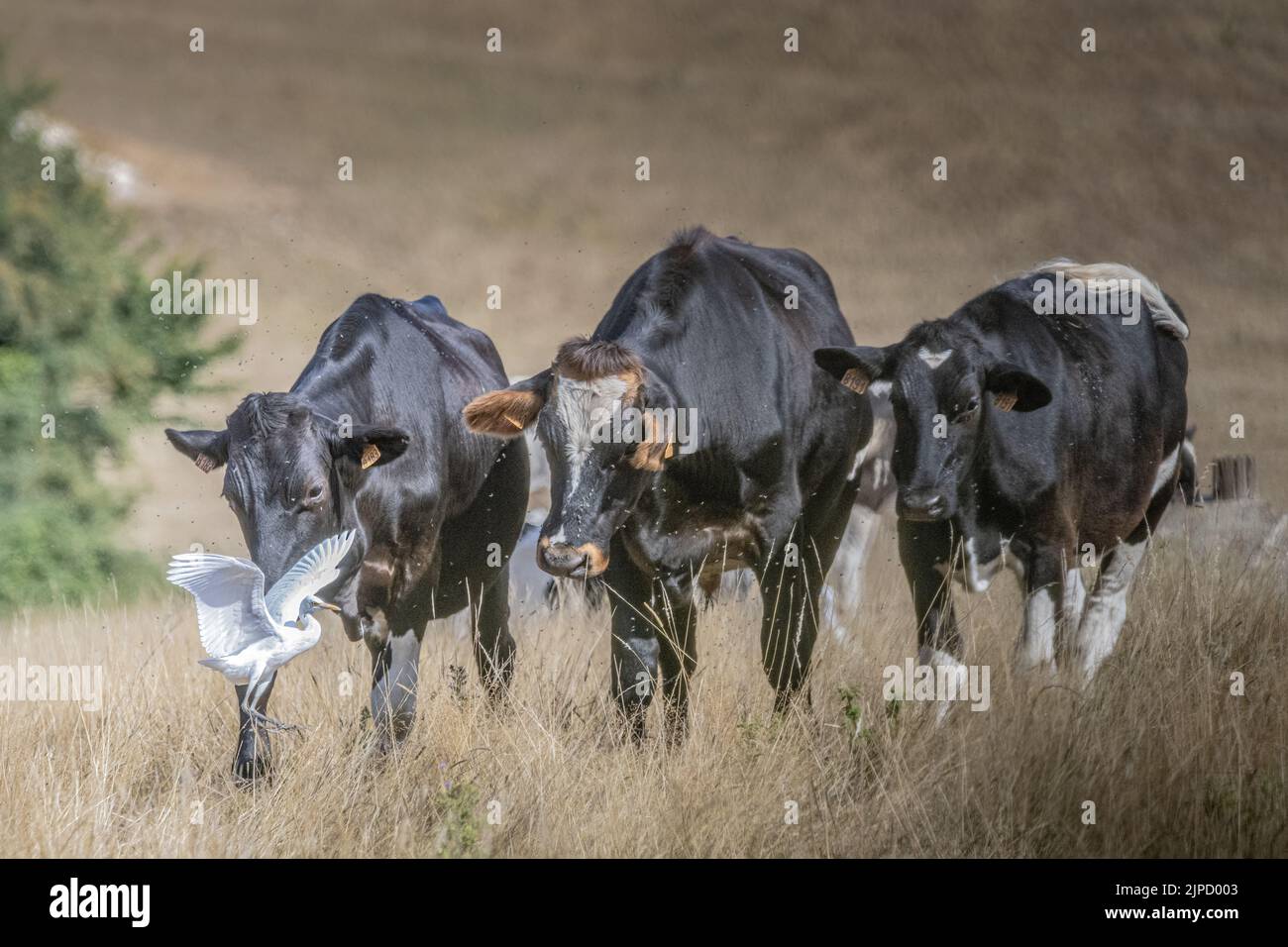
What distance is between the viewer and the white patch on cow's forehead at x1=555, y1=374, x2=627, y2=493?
4.98m

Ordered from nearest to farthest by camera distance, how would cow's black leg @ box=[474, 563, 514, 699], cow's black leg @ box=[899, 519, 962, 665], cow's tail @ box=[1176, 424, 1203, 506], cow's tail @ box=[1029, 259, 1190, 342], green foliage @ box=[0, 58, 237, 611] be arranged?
cow's black leg @ box=[899, 519, 962, 665], cow's black leg @ box=[474, 563, 514, 699], cow's tail @ box=[1029, 259, 1190, 342], cow's tail @ box=[1176, 424, 1203, 506], green foliage @ box=[0, 58, 237, 611]

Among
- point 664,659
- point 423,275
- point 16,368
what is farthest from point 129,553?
point 664,659

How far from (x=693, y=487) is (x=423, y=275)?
1624 centimetres

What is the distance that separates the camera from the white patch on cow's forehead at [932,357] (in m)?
5.77

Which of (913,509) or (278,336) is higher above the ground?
(278,336)

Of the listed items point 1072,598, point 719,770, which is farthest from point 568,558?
point 1072,598

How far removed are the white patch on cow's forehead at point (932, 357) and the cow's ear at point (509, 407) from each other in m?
1.57

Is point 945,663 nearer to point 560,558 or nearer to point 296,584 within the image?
point 560,558

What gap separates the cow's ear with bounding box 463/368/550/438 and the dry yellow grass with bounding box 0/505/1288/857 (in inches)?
45.5

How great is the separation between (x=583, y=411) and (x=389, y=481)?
3.54 feet

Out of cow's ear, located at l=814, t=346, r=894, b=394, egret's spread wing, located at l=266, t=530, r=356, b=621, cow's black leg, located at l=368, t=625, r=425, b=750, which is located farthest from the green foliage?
egret's spread wing, located at l=266, t=530, r=356, b=621

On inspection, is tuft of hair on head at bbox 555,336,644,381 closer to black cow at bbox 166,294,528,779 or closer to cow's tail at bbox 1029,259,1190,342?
black cow at bbox 166,294,528,779
